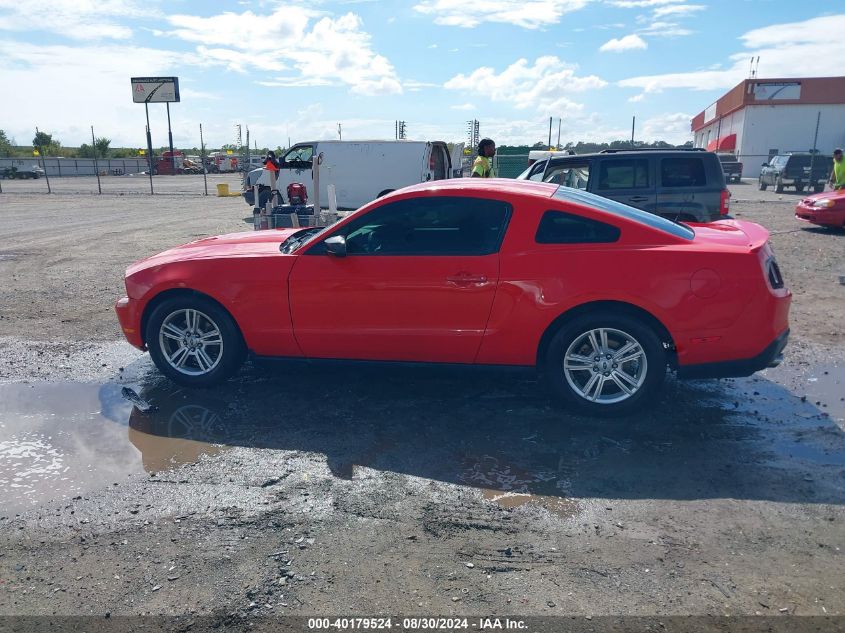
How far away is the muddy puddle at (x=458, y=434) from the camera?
390cm

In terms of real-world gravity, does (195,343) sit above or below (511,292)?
below

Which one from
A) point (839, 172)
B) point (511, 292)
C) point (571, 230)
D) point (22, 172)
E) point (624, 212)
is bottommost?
point (511, 292)

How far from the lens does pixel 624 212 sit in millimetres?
4977

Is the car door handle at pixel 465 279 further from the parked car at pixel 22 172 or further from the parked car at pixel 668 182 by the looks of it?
the parked car at pixel 22 172

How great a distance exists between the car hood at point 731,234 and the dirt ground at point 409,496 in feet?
4.10

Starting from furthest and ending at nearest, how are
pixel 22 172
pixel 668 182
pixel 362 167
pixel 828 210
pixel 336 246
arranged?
pixel 22 172 < pixel 362 167 < pixel 828 210 < pixel 668 182 < pixel 336 246

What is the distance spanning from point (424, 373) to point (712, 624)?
2.69 meters

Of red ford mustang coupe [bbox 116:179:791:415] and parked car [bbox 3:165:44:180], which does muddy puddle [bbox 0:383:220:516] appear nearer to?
red ford mustang coupe [bbox 116:179:791:415]

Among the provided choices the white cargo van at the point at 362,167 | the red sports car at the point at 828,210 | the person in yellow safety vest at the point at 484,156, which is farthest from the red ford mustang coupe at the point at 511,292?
the white cargo van at the point at 362,167

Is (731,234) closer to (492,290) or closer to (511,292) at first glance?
(511,292)

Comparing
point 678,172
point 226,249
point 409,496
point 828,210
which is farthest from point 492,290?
point 828,210

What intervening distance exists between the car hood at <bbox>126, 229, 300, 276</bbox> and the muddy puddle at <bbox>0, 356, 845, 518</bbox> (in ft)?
3.47

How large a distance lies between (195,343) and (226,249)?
2.62 ft

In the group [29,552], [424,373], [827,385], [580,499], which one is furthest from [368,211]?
[827,385]
